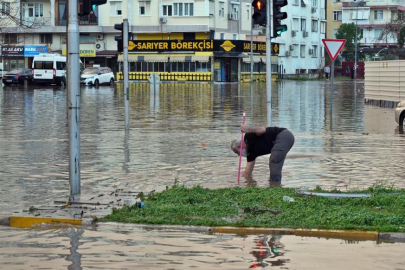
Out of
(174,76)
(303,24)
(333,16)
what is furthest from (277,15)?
(333,16)

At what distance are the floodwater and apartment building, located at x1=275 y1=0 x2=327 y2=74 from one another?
6844cm

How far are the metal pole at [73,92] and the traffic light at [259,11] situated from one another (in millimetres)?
7020

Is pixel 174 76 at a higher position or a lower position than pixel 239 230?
higher

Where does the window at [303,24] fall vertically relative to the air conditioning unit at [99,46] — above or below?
above

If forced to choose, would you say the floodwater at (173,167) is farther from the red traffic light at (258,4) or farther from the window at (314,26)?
the window at (314,26)

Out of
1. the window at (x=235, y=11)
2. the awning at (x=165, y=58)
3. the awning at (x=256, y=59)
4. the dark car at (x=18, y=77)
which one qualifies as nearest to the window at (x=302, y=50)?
the window at (x=235, y=11)

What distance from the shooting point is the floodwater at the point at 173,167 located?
8.70m

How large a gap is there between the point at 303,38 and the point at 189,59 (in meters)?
29.6

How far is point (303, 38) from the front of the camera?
111 m

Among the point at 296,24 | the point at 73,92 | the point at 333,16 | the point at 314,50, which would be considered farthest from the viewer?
the point at 333,16

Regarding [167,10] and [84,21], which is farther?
[84,21]

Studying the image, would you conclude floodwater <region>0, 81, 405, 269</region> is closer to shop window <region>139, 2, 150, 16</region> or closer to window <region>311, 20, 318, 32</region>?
shop window <region>139, 2, 150, 16</region>

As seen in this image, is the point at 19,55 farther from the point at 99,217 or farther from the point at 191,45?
the point at 99,217

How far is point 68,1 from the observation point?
12070 mm
